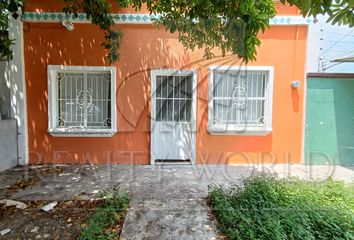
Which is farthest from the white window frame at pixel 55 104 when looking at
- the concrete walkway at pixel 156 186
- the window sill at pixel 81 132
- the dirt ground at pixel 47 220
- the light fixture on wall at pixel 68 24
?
the dirt ground at pixel 47 220

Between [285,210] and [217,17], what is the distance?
279cm

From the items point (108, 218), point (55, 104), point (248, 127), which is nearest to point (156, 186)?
point (108, 218)

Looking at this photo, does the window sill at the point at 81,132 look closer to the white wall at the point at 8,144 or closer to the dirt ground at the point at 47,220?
the white wall at the point at 8,144

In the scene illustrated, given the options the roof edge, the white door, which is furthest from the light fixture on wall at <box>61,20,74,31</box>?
the roof edge

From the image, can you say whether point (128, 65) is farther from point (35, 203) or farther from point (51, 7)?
point (35, 203)

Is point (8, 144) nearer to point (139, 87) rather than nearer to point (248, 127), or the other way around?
point (139, 87)

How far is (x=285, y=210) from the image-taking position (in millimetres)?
3391

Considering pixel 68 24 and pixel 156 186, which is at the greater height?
pixel 68 24

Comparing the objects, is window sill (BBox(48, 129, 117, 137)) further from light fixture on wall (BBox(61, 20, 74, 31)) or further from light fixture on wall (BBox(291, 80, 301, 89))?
light fixture on wall (BBox(291, 80, 301, 89))

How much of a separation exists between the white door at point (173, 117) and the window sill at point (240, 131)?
0.50m

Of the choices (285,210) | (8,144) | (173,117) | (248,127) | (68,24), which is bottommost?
(285,210)

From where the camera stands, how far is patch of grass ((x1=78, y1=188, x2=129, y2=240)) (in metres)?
3.08

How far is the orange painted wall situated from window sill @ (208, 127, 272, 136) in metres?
0.12

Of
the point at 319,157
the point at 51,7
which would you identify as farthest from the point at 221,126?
the point at 51,7
